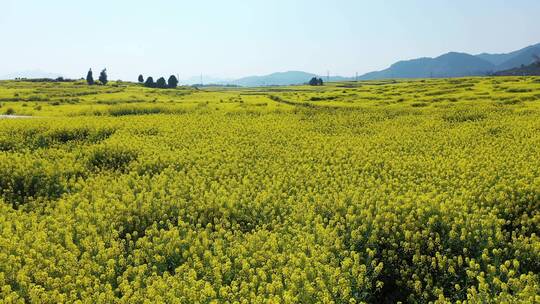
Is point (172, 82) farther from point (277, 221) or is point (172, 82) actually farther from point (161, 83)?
point (277, 221)

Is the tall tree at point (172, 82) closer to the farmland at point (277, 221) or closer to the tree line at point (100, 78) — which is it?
the tree line at point (100, 78)

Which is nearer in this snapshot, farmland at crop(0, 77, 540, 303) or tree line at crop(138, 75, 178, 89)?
farmland at crop(0, 77, 540, 303)

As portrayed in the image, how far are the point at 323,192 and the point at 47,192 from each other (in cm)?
1084

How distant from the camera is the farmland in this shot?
32.2ft

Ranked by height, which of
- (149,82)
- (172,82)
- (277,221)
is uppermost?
(149,82)

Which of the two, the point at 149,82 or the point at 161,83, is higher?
the point at 149,82

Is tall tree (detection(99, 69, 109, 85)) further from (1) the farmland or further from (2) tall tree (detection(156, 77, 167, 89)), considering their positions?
(1) the farmland

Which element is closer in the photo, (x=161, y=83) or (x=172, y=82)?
(x=161, y=83)

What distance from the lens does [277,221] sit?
14117mm

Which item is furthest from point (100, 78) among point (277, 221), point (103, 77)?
point (277, 221)

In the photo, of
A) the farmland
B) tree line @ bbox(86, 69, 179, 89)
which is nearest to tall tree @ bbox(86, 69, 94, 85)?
tree line @ bbox(86, 69, 179, 89)

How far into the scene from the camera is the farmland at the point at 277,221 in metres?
9.80

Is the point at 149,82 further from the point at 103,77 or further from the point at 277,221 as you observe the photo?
the point at 277,221

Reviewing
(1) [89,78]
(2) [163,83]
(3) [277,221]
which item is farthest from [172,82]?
(3) [277,221]
